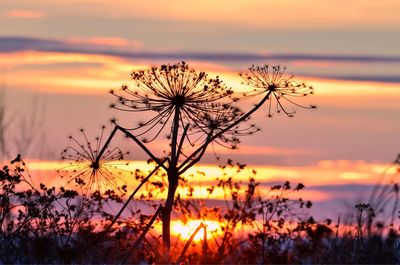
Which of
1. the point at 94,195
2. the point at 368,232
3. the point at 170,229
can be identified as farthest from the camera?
the point at 94,195

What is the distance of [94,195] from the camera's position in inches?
677

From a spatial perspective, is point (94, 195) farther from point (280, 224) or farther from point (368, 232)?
point (368, 232)

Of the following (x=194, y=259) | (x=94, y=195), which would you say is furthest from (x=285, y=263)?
(x=94, y=195)

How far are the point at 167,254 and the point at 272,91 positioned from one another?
16.4 feet

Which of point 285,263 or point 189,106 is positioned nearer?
point 285,263

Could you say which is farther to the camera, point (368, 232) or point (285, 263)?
point (285, 263)

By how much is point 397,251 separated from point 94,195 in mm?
5490

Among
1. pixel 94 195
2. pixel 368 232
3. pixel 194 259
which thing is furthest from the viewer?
pixel 94 195

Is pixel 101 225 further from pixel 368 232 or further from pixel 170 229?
pixel 368 232

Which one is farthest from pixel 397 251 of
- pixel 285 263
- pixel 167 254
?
pixel 167 254

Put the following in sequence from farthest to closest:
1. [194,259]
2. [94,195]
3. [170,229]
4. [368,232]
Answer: [94,195], [170,229], [194,259], [368,232]

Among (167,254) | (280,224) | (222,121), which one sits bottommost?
(167,254)

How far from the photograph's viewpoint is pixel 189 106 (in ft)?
54.9

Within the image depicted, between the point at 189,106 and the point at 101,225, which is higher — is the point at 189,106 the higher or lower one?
the higher one
